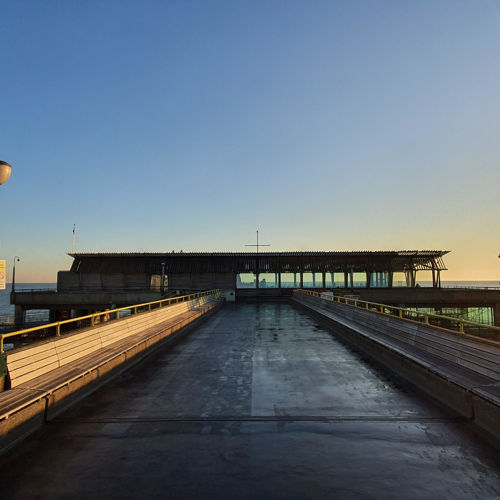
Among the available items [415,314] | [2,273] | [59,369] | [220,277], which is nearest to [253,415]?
[59,369]

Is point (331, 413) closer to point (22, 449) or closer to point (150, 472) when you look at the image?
point (150, 472)

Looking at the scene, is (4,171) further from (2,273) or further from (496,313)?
(496,313)

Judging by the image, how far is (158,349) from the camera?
1370 cm

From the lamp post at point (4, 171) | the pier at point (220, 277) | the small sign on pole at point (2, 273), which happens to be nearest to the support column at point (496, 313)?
the pier at point (220, 277)

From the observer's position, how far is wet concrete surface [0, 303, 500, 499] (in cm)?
435

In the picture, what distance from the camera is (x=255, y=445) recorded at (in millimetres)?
5465

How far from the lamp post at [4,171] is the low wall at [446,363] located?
9905 mm

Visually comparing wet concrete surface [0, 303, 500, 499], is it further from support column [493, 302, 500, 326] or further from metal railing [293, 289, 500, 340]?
support column [493, 302, 500, 326]

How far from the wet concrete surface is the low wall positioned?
36 centimetres

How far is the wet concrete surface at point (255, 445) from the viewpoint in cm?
435

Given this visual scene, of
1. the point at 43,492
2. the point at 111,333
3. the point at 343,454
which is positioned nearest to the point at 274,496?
the point at 343,454

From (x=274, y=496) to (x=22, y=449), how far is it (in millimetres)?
4021

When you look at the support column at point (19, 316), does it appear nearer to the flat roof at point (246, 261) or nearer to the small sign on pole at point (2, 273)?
the flat roof at point (246, 261)

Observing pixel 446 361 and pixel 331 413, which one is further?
pixel 446 361
